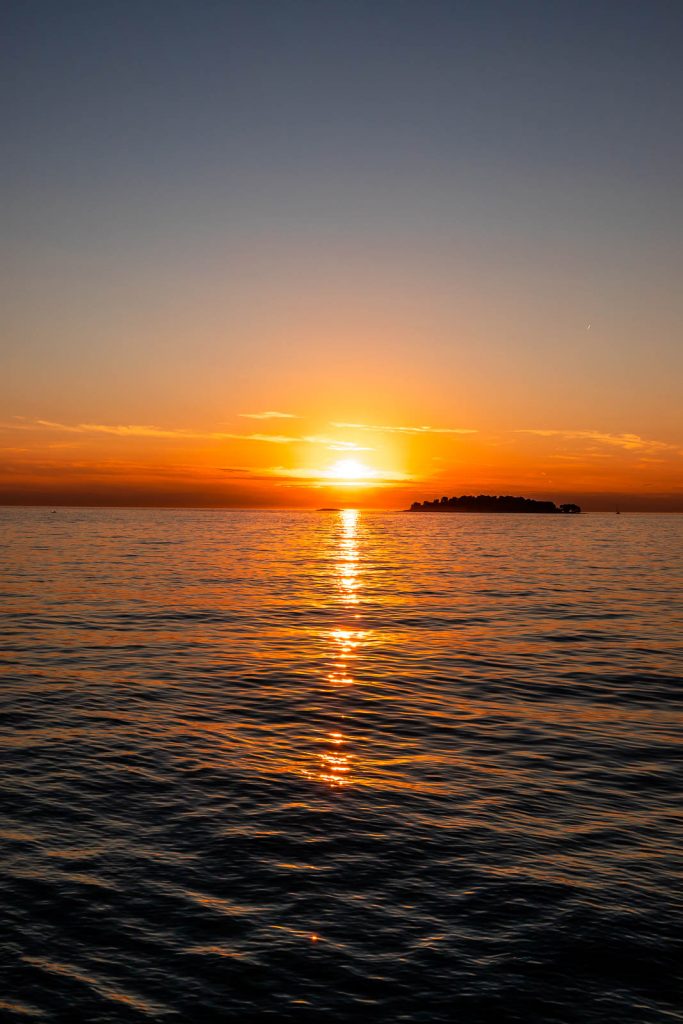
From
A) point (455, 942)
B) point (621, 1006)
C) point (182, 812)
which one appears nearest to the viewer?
point (621, 1006)

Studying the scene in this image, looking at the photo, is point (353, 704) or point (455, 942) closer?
point (455, 942)

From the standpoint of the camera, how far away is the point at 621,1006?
791 centimetres

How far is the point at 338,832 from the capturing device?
12.0m

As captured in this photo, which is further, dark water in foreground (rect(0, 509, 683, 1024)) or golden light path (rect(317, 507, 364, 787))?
golden light path (rect(317, 507, 364, 787))

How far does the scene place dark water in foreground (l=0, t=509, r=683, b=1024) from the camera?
26.8 ft

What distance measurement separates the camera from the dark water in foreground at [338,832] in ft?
26.8

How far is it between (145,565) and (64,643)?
38.7m

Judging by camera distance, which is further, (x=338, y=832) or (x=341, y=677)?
(x=341, y=677)

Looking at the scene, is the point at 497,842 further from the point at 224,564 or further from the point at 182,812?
the point at 224,564

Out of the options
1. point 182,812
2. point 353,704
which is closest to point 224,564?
point 353,704

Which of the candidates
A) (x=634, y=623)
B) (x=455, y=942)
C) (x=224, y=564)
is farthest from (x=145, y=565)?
(x=455, y=942)

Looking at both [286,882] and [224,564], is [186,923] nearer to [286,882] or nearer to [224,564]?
[286,882]

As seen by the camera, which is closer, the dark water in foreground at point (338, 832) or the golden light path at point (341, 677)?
the dark water in foreground at point (338, 832)

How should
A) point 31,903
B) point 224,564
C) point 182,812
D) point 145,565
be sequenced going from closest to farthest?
1. point 31,903
2. point 182,812
3. point 145,565
4. point 224,564
